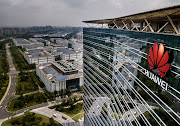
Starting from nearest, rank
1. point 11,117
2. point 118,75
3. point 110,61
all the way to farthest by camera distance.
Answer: point 118,75
point 110,61
point 11,117

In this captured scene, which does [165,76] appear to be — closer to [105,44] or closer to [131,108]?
[131,108]

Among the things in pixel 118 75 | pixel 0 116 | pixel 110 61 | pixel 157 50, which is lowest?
pixel 0 116

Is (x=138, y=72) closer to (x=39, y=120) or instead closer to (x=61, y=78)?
(x=39, y=120)

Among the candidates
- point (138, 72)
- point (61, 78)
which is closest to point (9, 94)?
point (61, 78)

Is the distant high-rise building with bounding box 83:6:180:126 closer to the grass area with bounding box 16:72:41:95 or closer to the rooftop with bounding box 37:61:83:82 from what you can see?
the rooftop with bounding box 37:61:83:82

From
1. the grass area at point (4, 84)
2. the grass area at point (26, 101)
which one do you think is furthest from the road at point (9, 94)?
the grass area at point (26, 101)

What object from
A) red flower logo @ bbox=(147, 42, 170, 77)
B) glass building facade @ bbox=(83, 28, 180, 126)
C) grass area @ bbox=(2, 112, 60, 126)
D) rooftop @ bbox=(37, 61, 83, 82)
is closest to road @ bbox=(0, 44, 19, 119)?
grass area @ bbox=(2, 112, 60, 126)

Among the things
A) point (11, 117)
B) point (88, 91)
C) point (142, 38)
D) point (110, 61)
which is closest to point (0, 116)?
point (11, 117)
